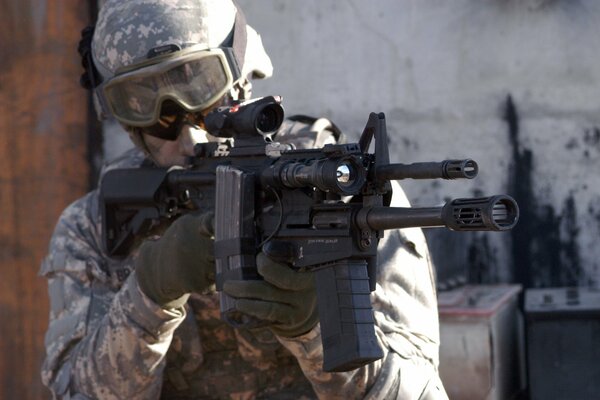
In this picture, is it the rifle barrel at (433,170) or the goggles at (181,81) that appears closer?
the rifle barrel at (433,170)

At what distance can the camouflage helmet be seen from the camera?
3535 millimetres

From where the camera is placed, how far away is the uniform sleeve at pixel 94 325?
329 cm

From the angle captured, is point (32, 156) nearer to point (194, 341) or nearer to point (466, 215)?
point (194, 341)

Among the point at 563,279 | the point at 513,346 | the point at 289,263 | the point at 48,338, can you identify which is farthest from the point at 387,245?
the point at 563,279

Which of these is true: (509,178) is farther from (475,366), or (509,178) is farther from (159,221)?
(159,221)

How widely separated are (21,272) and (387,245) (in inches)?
109

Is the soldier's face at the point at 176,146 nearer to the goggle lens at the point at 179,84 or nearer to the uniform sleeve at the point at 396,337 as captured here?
the goggle lens at the point at 179,84

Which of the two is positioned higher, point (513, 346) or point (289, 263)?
point (289, 263)

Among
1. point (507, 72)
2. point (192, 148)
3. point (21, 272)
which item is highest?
point (507, 72)

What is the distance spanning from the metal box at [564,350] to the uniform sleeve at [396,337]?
46.1 inches

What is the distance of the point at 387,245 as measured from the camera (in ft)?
11.0

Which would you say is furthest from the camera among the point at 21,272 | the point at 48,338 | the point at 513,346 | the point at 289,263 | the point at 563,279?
the point at 21,272

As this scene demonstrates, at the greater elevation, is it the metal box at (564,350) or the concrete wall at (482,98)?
the concrete wall at (482,98)

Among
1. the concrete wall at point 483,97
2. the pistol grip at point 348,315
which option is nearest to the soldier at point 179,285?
the pistol grip at point 348,315
